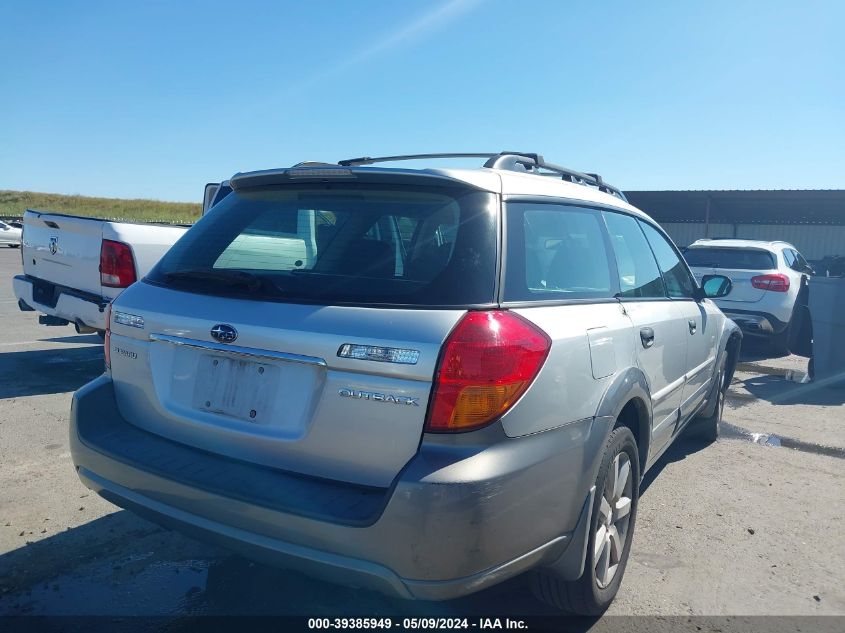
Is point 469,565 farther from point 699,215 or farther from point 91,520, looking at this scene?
point 699,215

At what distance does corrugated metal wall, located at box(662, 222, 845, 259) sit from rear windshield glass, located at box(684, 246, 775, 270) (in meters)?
15.3

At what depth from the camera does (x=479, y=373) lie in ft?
7.29

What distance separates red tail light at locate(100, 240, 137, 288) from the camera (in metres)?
6.23

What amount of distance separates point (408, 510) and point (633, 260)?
2211 mm

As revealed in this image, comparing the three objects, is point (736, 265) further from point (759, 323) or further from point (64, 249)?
point (64, 249)

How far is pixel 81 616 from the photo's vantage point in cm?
284

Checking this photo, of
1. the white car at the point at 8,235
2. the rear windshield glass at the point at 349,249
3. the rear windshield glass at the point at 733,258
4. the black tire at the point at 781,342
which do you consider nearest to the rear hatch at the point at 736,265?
the rear windshield glass at the point at 733,258

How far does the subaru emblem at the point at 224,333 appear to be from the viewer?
247 centimetres

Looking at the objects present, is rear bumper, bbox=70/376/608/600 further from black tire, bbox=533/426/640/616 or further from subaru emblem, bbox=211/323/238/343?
subaru emblem, bbox=211/323/238/343

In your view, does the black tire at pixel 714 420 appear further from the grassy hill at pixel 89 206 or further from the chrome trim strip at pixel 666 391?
the grassy hill at pixel 89 206

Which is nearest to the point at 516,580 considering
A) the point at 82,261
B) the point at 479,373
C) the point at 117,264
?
the point at 479,373

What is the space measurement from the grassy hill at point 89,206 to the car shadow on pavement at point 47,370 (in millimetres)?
56437

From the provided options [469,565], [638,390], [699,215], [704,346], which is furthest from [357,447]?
[699,215]

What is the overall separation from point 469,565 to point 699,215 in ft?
84.5
